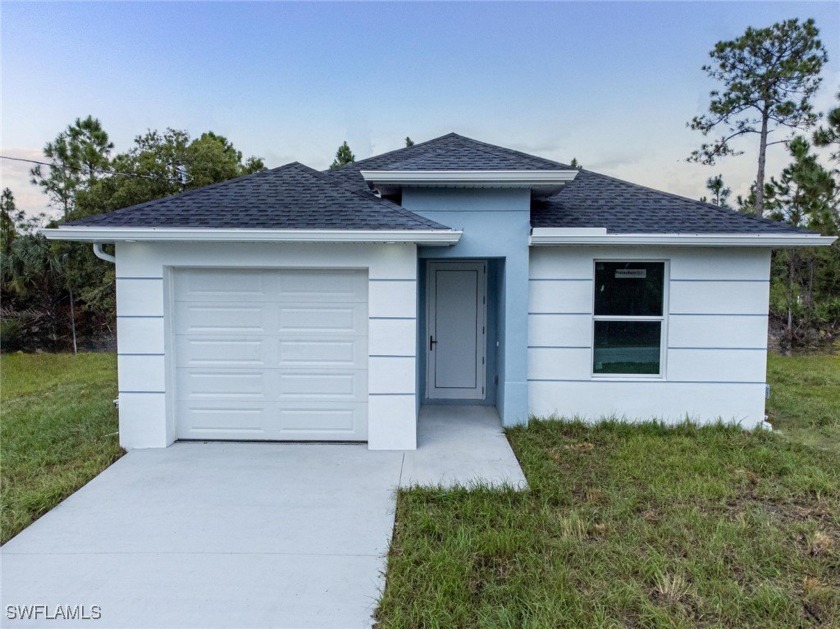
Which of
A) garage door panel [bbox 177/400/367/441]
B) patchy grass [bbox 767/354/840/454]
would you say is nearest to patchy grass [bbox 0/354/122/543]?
garage door panel [bbox 177/400/367/441]

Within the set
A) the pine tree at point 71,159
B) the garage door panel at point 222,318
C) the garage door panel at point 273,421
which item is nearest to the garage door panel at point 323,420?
the garage door panel at point 273,421

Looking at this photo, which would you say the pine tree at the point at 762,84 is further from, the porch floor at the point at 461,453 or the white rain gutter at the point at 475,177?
the porch floor at the point at 461,453

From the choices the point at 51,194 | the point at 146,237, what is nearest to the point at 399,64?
the point at 146,237

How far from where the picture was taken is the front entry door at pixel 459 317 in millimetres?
7818

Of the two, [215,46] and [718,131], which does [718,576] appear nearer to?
[215,46]

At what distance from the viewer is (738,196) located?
19.0m

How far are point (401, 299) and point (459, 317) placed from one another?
224cm

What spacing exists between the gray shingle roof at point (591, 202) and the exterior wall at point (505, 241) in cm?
40

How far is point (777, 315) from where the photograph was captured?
1800 centimetres

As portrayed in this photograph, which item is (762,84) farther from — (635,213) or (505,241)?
(505,241)

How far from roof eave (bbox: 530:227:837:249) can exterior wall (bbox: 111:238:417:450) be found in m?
2.04

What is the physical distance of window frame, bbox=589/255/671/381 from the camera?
6.67m

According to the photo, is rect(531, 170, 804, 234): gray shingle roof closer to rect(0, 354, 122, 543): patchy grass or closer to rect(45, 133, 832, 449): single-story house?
rect(45, 133, 832, 449): single-story house

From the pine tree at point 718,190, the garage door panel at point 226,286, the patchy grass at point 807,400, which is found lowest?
the patchy grass at point 807,400
